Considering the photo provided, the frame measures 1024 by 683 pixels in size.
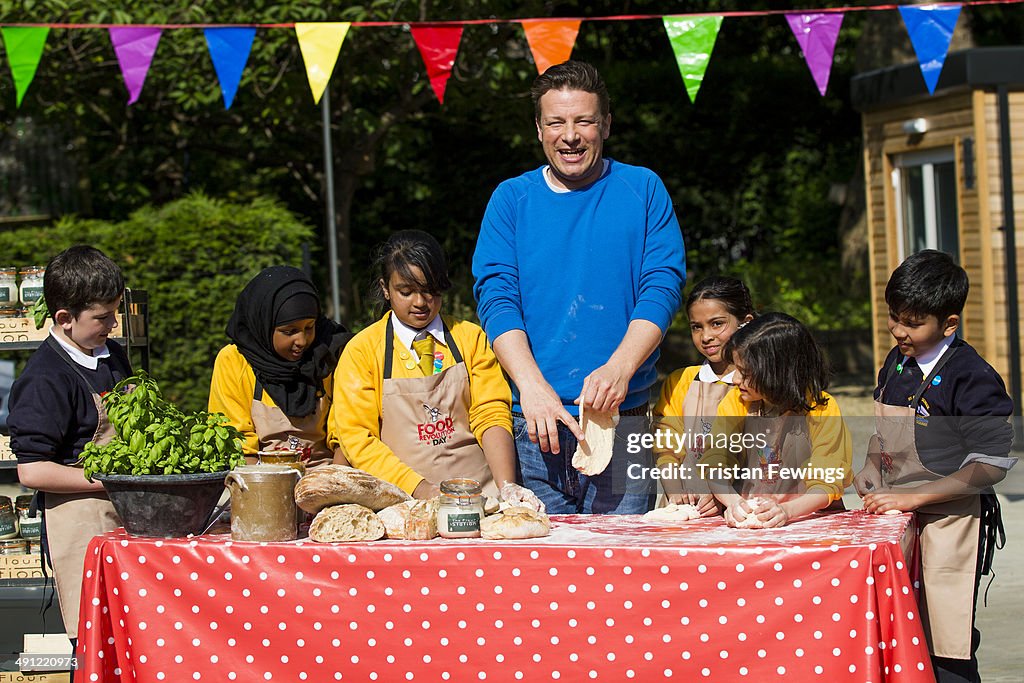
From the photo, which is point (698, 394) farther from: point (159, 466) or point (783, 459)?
point (159, 466)

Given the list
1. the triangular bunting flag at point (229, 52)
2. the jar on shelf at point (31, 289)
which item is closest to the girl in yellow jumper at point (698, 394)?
the jar on shelf at point (31, 289)

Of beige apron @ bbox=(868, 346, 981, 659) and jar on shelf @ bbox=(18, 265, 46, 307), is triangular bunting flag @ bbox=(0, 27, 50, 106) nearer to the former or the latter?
jar on shelf @ bbox=(18, 265, 46, 307)

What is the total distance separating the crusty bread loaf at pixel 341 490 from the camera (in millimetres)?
3014

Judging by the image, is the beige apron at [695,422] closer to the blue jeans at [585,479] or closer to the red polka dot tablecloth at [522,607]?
the blue jeans at [585,479]

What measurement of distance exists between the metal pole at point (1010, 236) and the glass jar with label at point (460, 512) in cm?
694

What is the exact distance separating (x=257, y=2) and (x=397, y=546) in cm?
726

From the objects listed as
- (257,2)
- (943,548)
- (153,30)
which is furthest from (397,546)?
(257,2)

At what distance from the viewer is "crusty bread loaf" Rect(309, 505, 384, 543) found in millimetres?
2979

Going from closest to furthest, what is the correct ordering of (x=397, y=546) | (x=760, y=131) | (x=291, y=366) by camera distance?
(x=397, y=546) → (x=291, y=366) → (x=760, y=131)

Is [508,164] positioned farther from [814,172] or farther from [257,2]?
[257,2]

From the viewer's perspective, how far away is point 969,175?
361 inches

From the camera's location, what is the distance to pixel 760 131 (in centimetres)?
1689

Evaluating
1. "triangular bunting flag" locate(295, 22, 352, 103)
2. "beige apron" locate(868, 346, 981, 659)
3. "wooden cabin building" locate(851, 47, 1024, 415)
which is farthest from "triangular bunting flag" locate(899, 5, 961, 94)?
"beige apron" locate(868, 346, 981, 659)

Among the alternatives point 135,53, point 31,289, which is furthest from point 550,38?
point 31,289
